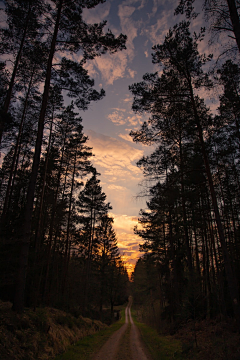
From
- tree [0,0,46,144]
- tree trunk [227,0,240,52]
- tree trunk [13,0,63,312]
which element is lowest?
tree trunk [13,0,63,312]

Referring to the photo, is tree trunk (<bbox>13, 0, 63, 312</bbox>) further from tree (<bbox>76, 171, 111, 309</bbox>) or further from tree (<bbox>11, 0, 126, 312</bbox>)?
tree (<bbox>76, 171, 111, 309</bbox>)

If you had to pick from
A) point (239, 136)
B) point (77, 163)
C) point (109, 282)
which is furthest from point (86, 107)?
point (109, 282)

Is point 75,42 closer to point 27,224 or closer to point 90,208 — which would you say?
point 27,224

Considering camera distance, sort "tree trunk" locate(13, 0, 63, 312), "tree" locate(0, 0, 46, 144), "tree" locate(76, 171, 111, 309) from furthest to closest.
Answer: "tree" locate(76, 171, 111, 309)
"tree" locate(0, 0, 46, 144)
"tree trunk" locate(13, 0, 63, 312)

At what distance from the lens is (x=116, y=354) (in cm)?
951

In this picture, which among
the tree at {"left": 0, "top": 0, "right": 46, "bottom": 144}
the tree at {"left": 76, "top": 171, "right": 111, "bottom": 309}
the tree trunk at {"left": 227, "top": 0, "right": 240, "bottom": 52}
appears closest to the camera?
the tree trunk at {"left": 227, "top": 0, "right": 240, "bottom": 52}

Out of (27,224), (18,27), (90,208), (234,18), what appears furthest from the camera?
(90,208)

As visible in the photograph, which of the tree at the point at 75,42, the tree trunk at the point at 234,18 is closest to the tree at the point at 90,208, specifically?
the tree at the point at 75,42

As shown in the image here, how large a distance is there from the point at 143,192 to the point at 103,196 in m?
14.2

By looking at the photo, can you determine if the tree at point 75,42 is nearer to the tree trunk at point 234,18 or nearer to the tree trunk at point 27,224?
the tree trunk at point 27,224


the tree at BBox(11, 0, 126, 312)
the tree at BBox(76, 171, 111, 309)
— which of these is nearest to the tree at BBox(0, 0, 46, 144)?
the tree at BBox(11, 0, 126, 312)

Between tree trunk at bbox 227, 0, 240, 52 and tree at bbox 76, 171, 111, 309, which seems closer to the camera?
tree trunk at bbox 227, 0, 240, 52

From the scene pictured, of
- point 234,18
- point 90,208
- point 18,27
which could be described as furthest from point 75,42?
point 90,208

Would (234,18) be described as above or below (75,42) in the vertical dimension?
below
